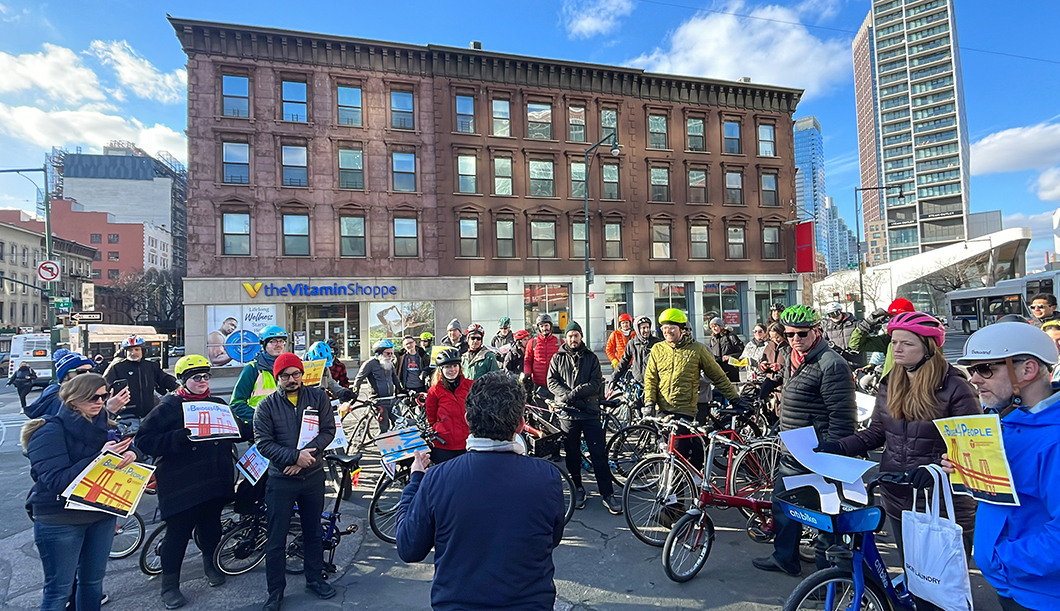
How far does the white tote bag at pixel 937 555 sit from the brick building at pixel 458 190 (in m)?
24.1

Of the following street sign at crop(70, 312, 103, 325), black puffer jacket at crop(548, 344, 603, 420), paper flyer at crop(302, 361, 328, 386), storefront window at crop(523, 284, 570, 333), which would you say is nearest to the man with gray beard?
paper flyer at crop(302, 361, 328, 386)

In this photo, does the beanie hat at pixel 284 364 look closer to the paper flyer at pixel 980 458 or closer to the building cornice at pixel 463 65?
the paper flyer at pixel 980 458

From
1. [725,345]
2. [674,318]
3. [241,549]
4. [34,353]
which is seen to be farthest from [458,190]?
[241,549]

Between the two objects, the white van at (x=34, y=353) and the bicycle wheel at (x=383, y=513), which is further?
the white van at (x=34, y=353)

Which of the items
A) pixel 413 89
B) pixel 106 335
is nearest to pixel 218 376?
pixel 106 335

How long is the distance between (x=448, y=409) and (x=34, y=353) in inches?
1045

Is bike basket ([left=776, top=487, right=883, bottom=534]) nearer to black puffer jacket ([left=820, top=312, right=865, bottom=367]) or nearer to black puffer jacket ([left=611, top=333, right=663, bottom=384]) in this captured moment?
black puffer jacket ([left=611, top=333, right=663, bottom=384])

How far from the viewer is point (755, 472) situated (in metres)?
5.07

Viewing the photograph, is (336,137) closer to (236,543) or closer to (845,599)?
(236,543)

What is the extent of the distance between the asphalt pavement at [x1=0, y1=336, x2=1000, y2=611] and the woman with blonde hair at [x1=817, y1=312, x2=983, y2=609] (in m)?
1.34

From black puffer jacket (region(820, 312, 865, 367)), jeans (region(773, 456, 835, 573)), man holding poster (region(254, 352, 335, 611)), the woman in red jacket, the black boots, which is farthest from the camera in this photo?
black puffer jacket (region(820, 312, 865, 367))

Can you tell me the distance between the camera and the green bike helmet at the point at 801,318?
427cm

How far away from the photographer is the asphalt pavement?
4.05 metres

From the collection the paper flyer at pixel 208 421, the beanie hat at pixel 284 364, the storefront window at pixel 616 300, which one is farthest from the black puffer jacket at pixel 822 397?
the storefront window at pixel 616 300
